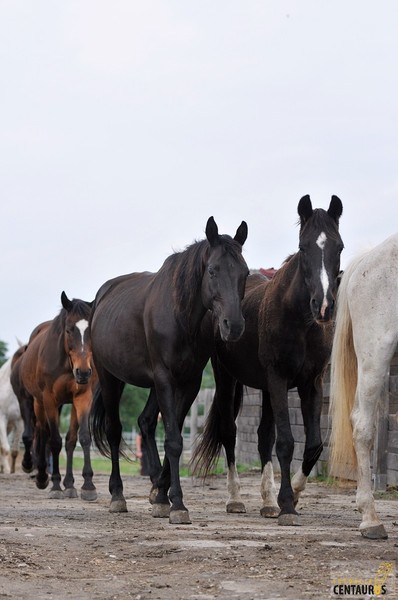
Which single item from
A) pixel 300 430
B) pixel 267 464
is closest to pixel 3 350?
pixel 300 430

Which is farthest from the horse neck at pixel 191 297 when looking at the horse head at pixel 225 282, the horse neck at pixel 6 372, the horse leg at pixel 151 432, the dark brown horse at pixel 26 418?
the horse neck at pixel 6 372

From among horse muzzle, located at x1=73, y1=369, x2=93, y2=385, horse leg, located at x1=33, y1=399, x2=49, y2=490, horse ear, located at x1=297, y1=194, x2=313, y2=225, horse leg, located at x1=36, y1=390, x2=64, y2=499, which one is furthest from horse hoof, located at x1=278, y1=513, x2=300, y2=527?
horse leg, located at x1=33, y1=399, x2=49, y2=490

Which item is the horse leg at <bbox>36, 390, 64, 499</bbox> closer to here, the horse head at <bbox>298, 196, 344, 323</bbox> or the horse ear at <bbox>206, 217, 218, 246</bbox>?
the horse ear at <bbox>206, 217, 218, 246</bbox>

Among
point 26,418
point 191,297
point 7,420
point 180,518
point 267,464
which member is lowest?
point 180,518

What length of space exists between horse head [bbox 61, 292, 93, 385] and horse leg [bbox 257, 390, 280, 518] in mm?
2664

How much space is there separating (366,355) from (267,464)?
2.50m

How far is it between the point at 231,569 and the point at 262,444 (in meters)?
3.84

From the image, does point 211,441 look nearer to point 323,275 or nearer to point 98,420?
point 98,420

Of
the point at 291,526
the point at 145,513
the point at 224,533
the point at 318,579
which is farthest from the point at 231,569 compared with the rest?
the point at 145,513

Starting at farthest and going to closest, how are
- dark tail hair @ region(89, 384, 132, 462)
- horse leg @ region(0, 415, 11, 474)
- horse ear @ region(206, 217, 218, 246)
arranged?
horse leg @ region(0, 415, 11, 474) < dark tail hair @ region(89, 384, 132, 462) < horse ear @ region(206, 217, 218, 246)

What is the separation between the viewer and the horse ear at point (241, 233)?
8.05 meters

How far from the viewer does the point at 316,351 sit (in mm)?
8141

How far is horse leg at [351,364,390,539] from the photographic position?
21.4ft

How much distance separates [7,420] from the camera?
1948 centimetres
